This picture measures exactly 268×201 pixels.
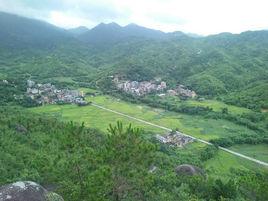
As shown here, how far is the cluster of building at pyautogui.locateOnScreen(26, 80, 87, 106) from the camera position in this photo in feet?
447

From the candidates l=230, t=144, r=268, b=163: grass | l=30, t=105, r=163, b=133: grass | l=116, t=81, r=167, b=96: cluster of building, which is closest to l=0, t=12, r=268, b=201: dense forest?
l=230, t=144, r=268, b=163: grass

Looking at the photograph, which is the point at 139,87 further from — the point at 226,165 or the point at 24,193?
the point at 24,193

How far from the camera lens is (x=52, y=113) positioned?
119250mm

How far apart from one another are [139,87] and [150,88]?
14.9 ft

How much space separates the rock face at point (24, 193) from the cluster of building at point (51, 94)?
99369mm

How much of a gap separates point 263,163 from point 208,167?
45.0 ft

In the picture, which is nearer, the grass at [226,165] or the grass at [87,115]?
the grass at [226,165]

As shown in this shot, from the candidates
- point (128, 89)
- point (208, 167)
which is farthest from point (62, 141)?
point (128, 89)

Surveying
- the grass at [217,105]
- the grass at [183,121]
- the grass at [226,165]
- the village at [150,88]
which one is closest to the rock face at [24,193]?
the grass at [226,165]

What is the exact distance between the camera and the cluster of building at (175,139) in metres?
94.6

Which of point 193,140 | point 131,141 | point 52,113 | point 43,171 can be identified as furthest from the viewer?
point 52,113

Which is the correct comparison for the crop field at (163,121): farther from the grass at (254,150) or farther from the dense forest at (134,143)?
the dense forest at (134,143)

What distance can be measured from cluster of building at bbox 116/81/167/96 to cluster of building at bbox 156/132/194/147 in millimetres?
52134

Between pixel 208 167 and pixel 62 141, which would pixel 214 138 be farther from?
pixel 62 141
